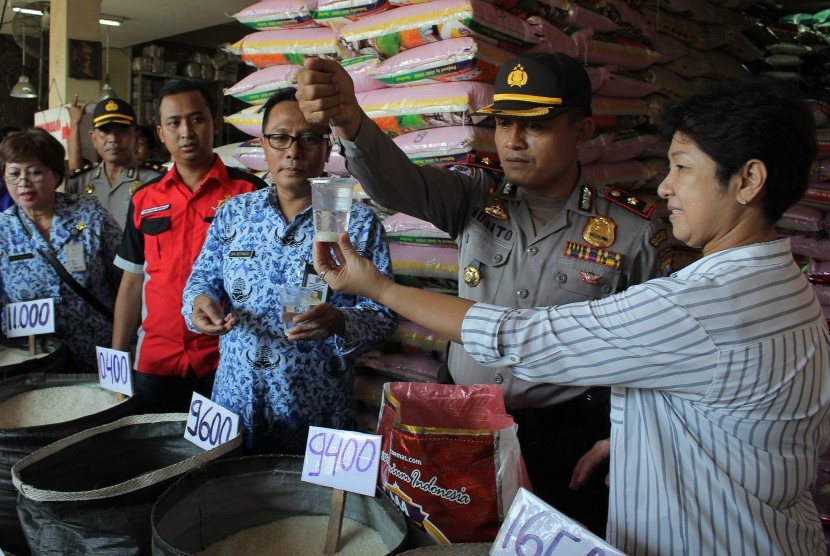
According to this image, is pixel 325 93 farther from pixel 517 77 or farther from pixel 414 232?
pixel 414 232

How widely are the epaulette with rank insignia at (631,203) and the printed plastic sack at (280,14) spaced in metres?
1.51

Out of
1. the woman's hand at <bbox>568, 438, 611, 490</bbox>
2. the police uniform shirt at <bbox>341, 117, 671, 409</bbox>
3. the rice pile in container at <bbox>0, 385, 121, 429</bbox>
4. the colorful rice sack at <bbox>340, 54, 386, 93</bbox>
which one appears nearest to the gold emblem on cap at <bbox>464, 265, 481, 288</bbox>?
the police uniform shirt at <bbox>341, 117, 671, 409</bbox>

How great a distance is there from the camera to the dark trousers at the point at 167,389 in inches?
81.8

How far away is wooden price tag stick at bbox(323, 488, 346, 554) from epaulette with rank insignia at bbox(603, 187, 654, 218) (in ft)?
2.84

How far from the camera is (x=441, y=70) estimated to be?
2.21 metres

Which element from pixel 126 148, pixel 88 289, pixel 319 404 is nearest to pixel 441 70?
pixel 319 404

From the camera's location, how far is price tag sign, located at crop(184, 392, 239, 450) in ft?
4.49

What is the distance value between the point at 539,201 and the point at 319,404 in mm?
674

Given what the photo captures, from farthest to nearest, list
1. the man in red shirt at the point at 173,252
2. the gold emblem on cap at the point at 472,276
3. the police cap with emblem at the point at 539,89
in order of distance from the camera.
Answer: the man in red shirt at the point at 173,252 → the gold emblem on cap at the point at 472,276 → the police cap with emblem at the point at 539,89

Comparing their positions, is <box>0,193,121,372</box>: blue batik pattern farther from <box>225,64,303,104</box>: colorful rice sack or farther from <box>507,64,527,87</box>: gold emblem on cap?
<box>507,64,527,87</box>: gold emblem on cap

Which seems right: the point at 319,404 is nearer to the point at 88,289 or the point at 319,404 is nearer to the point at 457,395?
the point at 457,395

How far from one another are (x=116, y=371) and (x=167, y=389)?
0.40m

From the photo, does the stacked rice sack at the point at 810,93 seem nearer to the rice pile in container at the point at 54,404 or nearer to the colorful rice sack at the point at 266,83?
the colorful rice sack at the point at 266,83

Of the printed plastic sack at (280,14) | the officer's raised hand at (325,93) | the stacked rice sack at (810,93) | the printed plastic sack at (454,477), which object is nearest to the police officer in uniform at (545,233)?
the officer's raised hand at (325,93)
